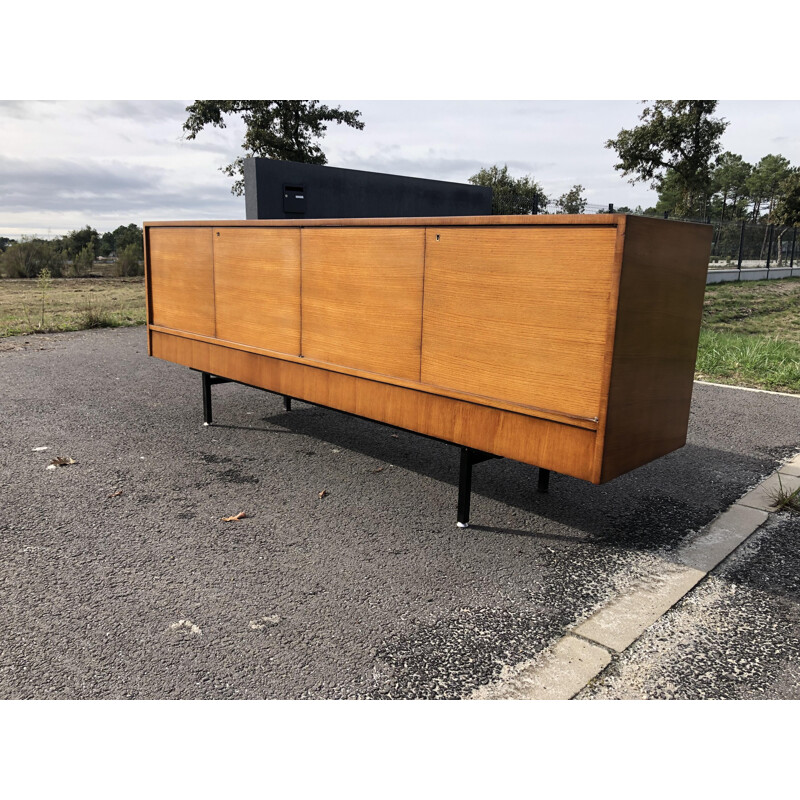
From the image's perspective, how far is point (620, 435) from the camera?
3102mm

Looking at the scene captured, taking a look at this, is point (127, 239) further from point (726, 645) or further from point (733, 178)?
point (733, 178)

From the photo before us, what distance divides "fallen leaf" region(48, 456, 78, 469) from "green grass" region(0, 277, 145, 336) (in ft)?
23.1

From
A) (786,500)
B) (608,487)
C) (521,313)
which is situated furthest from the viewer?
(608,487)

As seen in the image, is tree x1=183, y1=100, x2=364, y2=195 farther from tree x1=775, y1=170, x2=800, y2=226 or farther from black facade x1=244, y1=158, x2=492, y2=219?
tree x1=775, y1=170, x2=800, y2=226

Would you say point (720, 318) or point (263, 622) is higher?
point (720, 318)

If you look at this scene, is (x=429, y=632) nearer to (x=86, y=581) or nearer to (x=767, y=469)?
(x=86, y=581)

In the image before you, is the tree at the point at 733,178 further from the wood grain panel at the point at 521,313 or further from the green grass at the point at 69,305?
the wood grain panel at the point at 521,313

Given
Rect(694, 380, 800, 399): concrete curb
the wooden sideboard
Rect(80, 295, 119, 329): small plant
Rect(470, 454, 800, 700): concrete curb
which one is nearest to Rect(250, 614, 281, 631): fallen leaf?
Rect(470, 454, 800, 700): concrete curb

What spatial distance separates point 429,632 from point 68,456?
11.0 feet

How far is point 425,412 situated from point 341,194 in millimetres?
9054

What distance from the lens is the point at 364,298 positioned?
394 cm

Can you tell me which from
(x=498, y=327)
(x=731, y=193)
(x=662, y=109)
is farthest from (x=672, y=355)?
(x=731, y=193)

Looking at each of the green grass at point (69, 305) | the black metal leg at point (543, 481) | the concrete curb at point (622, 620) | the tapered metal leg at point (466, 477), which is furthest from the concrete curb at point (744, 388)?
the green grass at point (69, 305)

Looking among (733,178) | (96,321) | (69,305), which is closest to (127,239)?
(69,305)
